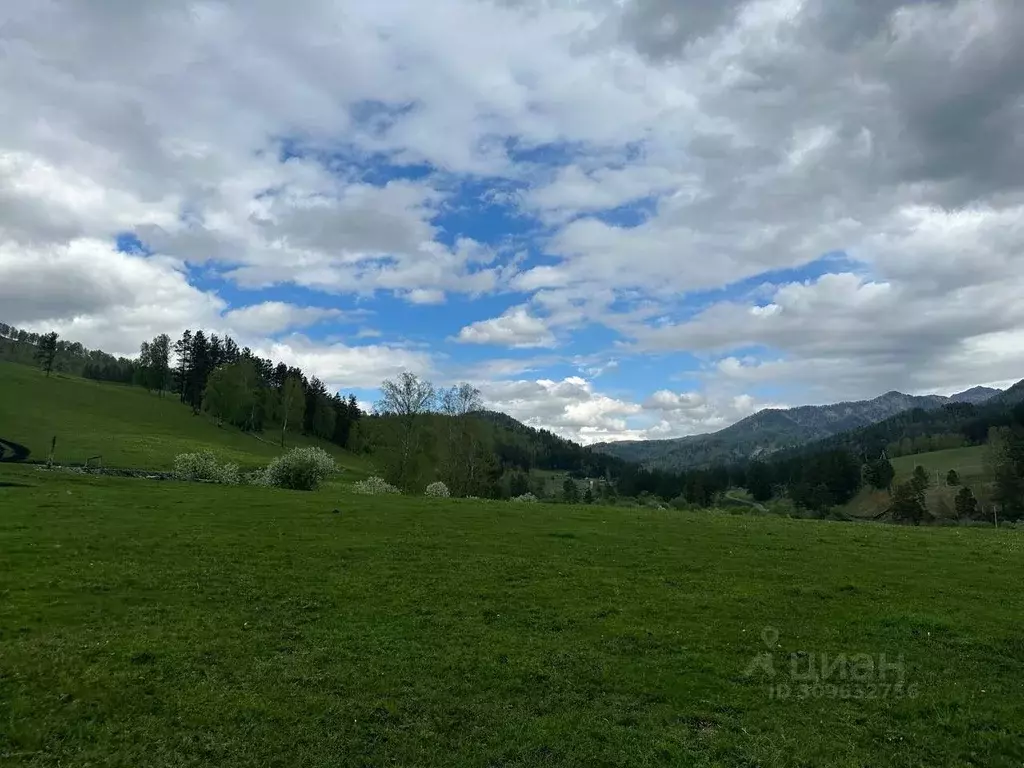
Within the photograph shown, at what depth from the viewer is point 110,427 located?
110 meters

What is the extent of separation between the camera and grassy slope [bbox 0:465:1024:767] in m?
10.9

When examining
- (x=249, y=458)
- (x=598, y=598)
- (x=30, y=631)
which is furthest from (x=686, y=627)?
(x=249, y=458)

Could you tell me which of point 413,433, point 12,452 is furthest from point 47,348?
point 413,433

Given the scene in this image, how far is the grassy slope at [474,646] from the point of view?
10859 mm

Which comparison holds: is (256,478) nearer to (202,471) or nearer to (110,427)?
(202,471)

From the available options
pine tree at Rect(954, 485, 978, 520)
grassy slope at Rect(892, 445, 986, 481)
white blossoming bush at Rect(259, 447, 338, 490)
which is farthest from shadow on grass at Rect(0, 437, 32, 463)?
grassy slope at Rect(892, 445, 986, 481)

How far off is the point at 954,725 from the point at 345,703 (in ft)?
37.2

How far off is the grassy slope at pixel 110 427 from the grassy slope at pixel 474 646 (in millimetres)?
62029

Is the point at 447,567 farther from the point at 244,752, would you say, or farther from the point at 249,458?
the point at 249,458

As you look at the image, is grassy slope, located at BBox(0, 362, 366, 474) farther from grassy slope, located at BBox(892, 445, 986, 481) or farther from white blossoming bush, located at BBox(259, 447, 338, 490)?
grassy slope, located at BBox(892, 445, 986, 481)

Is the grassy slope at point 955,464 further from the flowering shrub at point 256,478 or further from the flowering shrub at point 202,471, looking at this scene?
the flowering shrub at point 202,471

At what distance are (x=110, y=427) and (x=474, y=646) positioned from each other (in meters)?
117

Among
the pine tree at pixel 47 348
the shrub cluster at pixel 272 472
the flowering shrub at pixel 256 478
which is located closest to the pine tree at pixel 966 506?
the shrub cluster at pixel 272 472

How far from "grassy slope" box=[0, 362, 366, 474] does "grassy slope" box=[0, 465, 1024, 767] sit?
6203 cm
